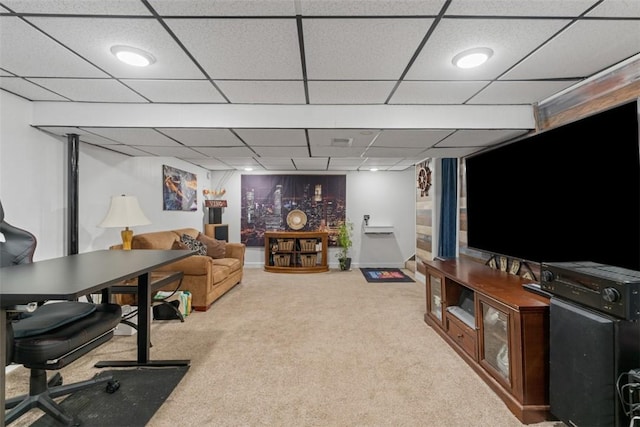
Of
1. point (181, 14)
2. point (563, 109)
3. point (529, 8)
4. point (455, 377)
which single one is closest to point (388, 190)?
point (563, 109)

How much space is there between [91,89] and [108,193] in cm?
154

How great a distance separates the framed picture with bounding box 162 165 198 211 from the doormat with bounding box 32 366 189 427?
3.06 m

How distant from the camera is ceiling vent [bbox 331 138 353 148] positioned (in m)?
3.30

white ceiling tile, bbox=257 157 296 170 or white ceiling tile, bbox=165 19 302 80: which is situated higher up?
white ceiling tile, bbox=165 19 302 80

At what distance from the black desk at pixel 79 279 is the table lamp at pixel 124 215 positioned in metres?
0.90

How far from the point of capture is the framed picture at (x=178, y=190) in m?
4.70

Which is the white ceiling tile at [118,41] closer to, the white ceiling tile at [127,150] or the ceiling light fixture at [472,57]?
the white ceiling tile at [127,150]

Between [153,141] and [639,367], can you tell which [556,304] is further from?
[153,141]

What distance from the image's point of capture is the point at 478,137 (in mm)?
3117

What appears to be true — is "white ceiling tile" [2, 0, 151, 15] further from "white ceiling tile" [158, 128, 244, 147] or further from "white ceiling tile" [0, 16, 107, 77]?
"white ceiling tile" [158, 128, 244, 147]

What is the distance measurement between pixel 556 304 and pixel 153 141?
3.90 m

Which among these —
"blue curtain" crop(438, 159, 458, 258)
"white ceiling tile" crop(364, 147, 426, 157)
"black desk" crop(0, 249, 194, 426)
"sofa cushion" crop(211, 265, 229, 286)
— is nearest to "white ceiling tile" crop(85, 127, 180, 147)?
"black desk" crop(0, 249, 194, 426)

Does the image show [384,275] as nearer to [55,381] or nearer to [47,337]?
[55,381]

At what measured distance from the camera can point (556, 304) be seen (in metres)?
1.63
